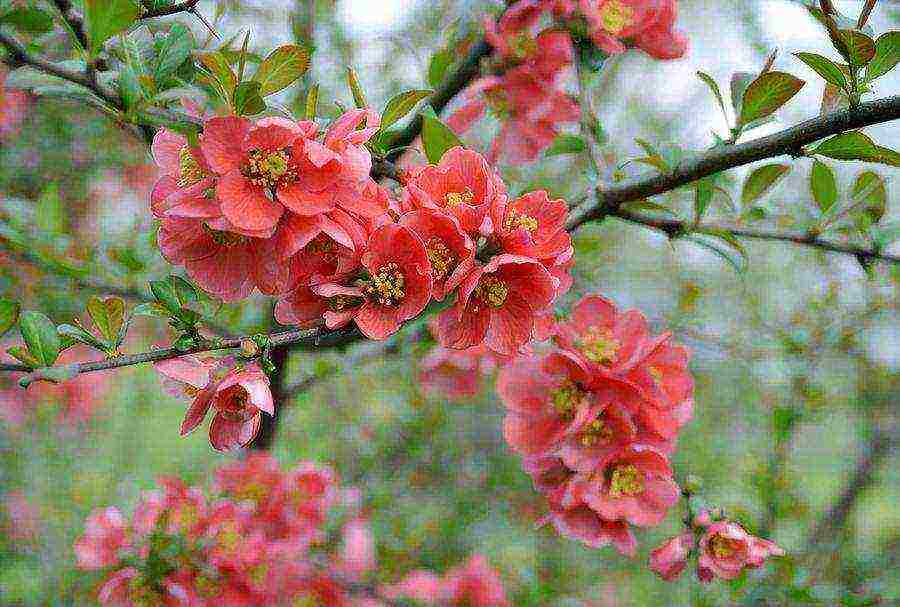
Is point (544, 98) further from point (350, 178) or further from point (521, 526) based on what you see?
point (521, 526)

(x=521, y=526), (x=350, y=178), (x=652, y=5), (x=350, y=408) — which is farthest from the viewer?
(x=350, y=408)

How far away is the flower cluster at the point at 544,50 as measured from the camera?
1164 millimetres

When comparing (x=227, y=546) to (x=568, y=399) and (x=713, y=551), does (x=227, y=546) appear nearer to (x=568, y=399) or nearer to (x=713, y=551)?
(x=568, y=399)

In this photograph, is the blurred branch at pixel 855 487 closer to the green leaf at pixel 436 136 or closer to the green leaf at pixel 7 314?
the green leaf at pixel 436 136

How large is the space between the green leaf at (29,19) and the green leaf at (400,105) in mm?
370

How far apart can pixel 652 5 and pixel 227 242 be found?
75 cm

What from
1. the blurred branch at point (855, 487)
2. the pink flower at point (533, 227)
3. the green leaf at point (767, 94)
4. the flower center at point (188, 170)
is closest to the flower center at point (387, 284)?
the pink flower at point (533, 227)

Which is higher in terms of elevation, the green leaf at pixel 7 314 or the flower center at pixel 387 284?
the flower center at pixel 387 284

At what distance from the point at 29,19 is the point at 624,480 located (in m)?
0.87

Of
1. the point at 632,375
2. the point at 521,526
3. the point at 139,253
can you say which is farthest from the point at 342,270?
the point at 521,526

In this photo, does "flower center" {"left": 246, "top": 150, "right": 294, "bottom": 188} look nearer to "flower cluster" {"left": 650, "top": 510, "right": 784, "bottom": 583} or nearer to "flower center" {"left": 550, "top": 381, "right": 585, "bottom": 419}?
"flower center" {"left": 550, "top": 381, "right": 585, "bottom": 419}

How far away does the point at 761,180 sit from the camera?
1.12 m

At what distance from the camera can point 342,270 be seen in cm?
80

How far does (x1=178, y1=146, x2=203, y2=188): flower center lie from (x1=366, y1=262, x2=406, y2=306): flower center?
210 millimetres
